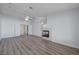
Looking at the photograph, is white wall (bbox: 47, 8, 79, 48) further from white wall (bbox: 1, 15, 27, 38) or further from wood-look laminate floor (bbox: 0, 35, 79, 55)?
white wall (bbox: 1, 15, 27, 38)

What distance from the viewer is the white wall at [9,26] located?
892cm

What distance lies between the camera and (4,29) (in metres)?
8.97

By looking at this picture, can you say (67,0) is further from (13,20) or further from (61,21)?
(13,20)

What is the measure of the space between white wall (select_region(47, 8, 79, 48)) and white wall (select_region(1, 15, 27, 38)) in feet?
17.8

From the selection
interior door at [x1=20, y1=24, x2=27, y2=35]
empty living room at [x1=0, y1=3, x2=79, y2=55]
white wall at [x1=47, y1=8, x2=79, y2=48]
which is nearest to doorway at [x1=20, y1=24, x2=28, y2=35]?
interior door at [x1=20, y1=24, x2=27, y2=35]

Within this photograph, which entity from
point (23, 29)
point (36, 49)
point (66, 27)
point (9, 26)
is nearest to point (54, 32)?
point (66, 27)

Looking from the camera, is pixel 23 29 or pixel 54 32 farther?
pixel 23 29

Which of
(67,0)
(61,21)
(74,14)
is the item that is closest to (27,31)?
(61,21)

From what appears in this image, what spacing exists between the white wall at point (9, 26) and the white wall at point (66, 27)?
5436mm

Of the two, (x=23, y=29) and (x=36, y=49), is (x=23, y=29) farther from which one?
(x=36, y=49)

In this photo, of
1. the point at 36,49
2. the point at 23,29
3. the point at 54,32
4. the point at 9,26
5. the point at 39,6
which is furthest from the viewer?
the point at 23,29

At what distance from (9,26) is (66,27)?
6.82 metres

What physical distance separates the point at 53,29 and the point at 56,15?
114cm

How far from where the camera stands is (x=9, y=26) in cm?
958
